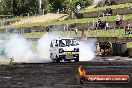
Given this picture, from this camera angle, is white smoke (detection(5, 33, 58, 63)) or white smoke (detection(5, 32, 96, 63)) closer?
white smoke (detection(5, 33, 58, 63))

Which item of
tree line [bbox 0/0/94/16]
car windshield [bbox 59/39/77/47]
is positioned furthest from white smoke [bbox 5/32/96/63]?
tree line [bbox 0/0/94/16]

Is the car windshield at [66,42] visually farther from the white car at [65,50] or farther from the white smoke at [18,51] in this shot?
the white smoke at [18,51]

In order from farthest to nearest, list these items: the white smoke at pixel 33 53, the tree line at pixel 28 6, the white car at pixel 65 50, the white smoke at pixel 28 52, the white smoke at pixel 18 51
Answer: the tree line at pixel 28 6 < the white smoke at pixel 18 51 < the white smoke at pixel 33 53 < the white smoke at pixel 28 52 < the white car at pixel 65 50

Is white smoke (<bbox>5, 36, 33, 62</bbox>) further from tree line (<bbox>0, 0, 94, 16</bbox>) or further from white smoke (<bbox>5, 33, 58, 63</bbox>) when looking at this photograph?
tree line (<bbox>0, 0, 94, 16</bbox>)

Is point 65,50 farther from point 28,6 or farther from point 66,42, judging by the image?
point 28,6

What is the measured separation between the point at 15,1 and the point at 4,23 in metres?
32.6

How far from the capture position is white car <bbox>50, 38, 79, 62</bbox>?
126ft

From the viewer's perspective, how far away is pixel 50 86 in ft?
57.9

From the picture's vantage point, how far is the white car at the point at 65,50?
3841 cm

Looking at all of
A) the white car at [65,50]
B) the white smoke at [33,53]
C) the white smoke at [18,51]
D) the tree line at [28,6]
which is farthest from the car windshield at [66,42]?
the tree line at [28,6]

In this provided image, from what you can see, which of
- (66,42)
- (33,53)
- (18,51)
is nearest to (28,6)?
(18,51)

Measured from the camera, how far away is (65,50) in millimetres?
38562

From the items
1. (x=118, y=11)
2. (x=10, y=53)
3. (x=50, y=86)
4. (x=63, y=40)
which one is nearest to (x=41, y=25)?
(x=118, y=11)

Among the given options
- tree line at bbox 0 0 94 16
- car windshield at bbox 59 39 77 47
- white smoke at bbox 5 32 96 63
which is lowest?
white smoke at bbox 5 32 96 63
